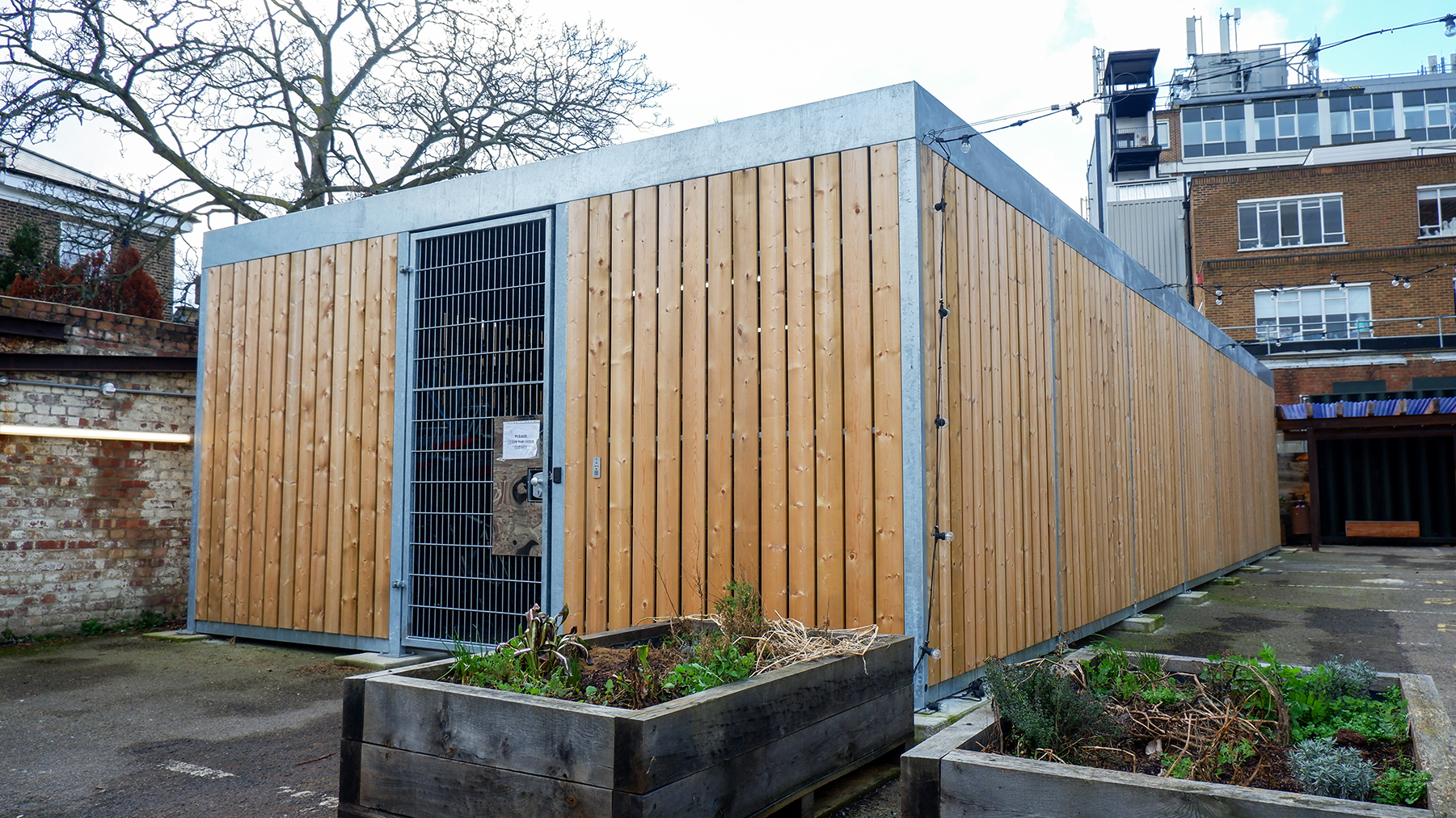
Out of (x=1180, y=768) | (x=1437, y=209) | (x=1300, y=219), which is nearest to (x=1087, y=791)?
(x=1180, y=768)

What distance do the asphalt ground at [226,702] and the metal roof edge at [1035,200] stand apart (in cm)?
293

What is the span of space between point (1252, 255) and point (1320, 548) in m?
9.39

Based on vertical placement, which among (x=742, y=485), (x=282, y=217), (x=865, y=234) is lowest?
(x=742, y=485)

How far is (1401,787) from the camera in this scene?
91.6 inches

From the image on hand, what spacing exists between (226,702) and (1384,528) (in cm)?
2111

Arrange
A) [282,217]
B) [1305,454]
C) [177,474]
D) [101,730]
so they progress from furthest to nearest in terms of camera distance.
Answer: [1305,454] < [177,474] < [282,217] < [101,730]

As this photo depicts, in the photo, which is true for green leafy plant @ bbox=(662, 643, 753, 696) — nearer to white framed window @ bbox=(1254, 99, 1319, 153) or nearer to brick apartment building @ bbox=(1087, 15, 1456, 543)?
brick apartment building @ bbox=(1087, 15, 1456, 543)

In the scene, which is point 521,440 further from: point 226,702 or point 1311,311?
point 1311,311

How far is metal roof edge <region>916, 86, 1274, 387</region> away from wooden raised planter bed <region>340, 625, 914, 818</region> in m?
3.07

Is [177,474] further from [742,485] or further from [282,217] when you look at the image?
[742,485]

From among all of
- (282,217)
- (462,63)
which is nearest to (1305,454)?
(462,63)

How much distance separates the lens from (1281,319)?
981 inches

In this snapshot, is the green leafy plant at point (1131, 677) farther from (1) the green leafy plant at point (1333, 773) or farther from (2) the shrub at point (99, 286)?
(2) the shrub at point (99, 286)

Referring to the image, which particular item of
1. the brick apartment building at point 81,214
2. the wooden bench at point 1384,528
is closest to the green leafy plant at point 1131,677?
the brick apartment building at point 81,214
